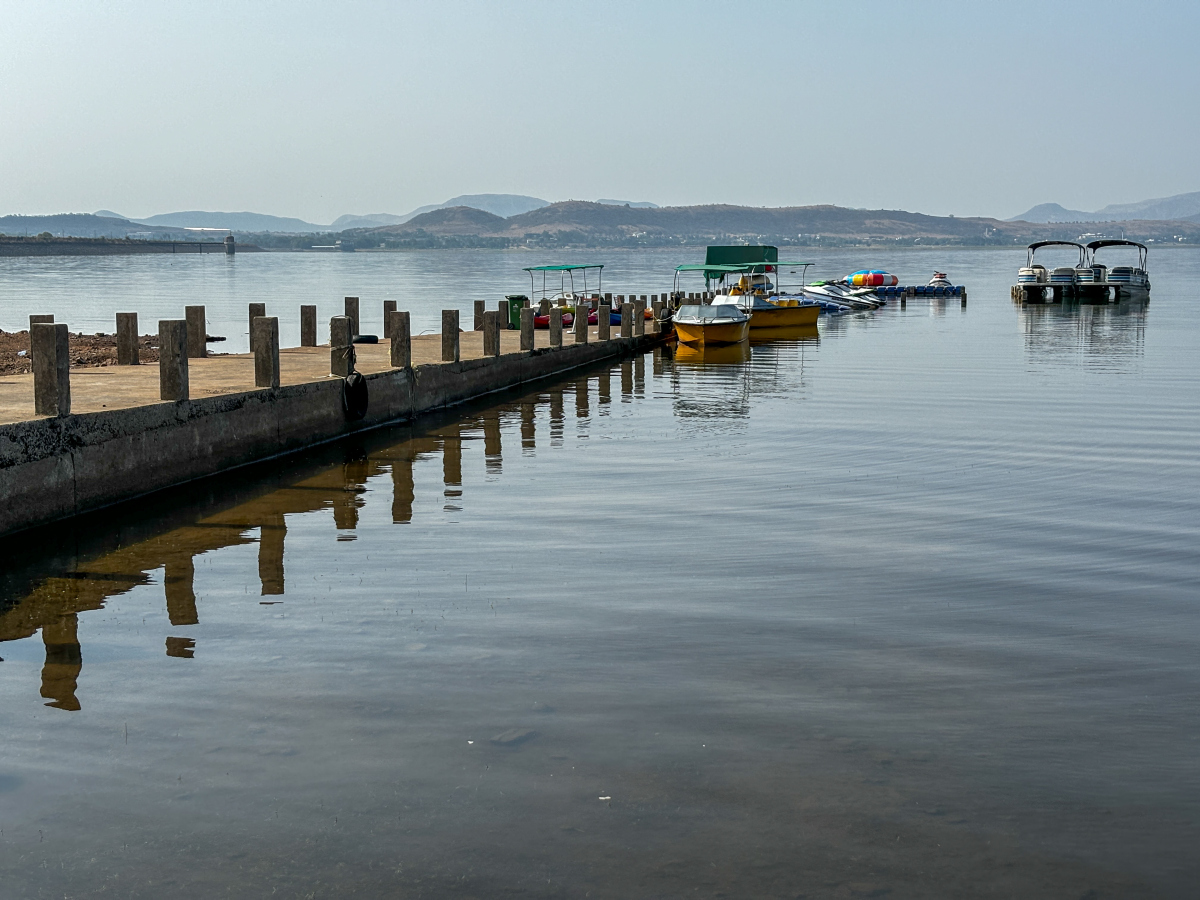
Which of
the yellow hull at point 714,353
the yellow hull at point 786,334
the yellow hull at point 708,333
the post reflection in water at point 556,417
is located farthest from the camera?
the yellow hull at point 786,334

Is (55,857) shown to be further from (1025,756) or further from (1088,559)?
(1088,559)

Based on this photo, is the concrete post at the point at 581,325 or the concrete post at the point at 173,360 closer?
the concrete post at the point at 173,360

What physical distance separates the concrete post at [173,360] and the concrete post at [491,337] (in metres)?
11.6

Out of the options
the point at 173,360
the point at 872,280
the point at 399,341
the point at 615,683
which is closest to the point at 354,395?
the point at 399,341

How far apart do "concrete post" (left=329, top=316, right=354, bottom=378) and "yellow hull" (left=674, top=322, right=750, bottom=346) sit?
20.9 metres

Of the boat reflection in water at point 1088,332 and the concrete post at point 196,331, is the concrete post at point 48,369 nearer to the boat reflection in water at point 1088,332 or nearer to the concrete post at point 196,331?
the concrete post at point 196,331

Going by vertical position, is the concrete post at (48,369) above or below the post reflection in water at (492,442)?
above

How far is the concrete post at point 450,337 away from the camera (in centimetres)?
2391

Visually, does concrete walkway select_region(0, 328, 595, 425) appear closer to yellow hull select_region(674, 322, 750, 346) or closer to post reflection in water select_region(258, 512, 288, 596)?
post reflection in water select_region(258, 512, 288, 596)

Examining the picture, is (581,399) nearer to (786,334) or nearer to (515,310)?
(515,310)

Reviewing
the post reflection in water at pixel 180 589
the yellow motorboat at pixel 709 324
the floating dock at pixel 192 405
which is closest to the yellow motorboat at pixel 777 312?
the yellow motorboat at pixel 709 324

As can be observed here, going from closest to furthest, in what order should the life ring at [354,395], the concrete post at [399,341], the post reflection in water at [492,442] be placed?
the post reflection in water at [492,442] → the life ring at [354,395] → the concrete post at [399,341]

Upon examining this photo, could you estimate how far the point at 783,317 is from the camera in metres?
49.2

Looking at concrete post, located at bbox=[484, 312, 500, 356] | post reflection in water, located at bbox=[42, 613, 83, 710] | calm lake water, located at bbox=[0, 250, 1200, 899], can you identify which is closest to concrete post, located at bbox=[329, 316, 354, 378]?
calm lake water, located at bbox=[0, 250, 1200, 899]
